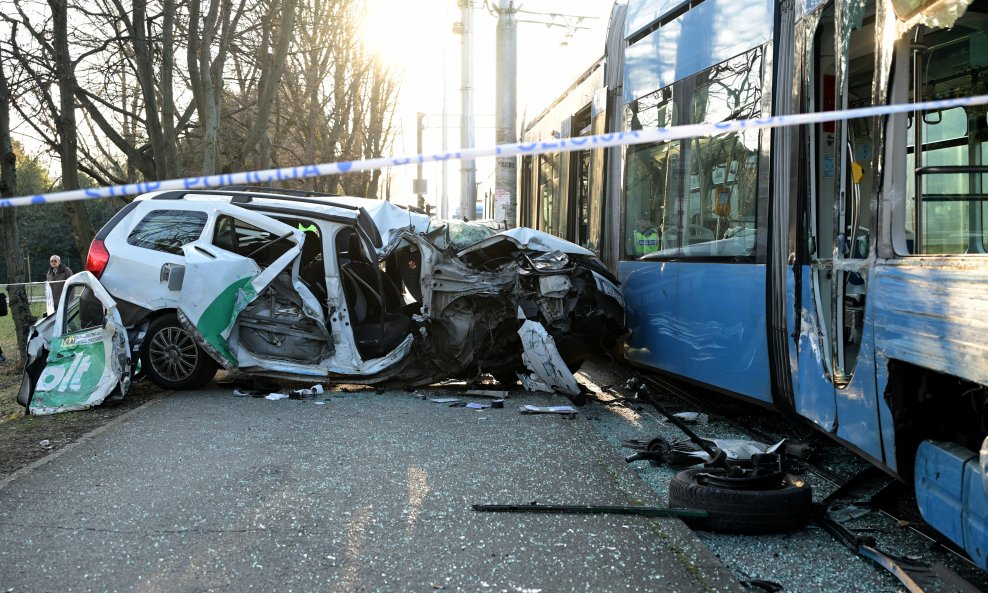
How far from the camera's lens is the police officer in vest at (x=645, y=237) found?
842 cm

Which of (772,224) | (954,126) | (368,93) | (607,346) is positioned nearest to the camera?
(954,126)

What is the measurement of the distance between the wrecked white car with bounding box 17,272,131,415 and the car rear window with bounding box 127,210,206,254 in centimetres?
80

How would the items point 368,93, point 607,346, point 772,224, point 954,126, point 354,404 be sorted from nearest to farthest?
point 954,126
point 772,224
point 354,404
point 607,346
point 368,93

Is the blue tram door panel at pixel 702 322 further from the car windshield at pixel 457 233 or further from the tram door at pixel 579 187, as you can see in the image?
the tram door at pixel 579 187

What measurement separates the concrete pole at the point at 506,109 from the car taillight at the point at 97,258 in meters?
8.27

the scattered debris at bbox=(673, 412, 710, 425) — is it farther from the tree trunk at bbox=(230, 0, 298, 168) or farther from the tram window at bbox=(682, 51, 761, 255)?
the tree trunk at bbox=(230, 0, 298, 168)

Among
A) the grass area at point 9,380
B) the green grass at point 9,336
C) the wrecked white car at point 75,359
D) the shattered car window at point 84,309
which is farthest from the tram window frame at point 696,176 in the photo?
the green grass at point 9,336

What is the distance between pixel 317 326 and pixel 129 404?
6.15ft

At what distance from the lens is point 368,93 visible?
35.1 meters

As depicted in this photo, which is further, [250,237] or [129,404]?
[250,237]

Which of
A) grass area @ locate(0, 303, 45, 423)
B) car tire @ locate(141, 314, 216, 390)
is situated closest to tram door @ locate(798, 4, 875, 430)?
car tire @ locate(141, 314, 216, 390)

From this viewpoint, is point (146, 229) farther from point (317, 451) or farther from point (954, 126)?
point (954, 126)

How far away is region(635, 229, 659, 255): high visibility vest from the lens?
8391mm

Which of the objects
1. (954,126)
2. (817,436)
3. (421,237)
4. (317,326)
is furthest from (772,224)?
(317,326)
